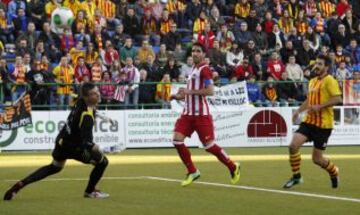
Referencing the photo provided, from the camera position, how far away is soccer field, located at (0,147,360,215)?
12268 mm

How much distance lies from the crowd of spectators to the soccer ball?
0.27m

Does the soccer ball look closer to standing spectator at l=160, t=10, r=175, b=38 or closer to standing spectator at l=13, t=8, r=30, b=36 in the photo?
standing spectator at l=13, t=8, r=30, b=36

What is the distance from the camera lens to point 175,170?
65.1 ft

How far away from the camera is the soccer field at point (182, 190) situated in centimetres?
1227

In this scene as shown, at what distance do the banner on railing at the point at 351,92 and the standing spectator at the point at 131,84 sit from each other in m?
6.52

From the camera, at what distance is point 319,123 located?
600 inches

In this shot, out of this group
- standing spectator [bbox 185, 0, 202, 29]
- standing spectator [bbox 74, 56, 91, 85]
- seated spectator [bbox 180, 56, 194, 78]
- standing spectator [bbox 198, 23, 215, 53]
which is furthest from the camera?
standing spectator [bbox 185, 0, 202, 29]

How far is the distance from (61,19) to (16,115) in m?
4.15

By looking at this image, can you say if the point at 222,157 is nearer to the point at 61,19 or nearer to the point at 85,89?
the point at 85,89

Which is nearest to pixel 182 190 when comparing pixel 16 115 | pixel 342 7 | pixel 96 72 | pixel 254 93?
pixel 16 115

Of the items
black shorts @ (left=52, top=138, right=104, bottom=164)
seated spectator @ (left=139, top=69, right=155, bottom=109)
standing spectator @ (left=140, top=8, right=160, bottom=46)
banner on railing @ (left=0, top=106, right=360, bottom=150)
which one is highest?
standing spectator @ (left=140, top=8, right=160, bottom=46)

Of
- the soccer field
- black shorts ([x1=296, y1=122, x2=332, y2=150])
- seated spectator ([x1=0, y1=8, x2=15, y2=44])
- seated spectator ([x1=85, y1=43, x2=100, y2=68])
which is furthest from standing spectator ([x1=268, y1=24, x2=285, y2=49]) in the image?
black shorts ([x1=296, y1=122, x2=332, y2=150])

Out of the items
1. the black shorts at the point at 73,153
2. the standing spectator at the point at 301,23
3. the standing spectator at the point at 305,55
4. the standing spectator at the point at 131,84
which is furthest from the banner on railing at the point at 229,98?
the black shorts at the point at 73,153

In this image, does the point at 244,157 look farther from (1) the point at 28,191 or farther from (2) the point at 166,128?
(1) the point at 28,191
